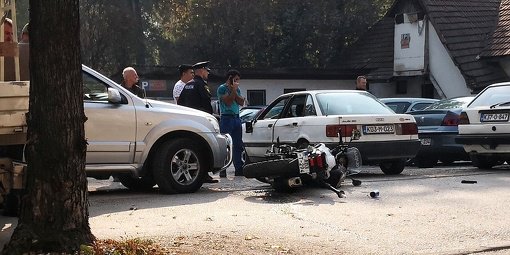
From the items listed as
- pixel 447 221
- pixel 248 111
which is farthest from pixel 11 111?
pixel 248 111

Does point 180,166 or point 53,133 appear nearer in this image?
point 53,133

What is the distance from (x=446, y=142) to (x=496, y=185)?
12.8 feet

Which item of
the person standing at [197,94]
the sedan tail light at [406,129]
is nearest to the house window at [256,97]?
the person standing at [197,94]

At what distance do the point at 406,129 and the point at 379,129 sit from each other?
21.2 inches

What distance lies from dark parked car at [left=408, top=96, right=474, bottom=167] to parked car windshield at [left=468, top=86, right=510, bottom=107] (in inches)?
42.7

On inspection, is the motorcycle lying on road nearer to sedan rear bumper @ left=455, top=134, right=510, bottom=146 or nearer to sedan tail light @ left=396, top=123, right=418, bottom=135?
sedan tail light @ left=396, top=123, right=418, bottom=135

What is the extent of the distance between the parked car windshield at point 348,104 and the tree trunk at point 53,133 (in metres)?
6.79

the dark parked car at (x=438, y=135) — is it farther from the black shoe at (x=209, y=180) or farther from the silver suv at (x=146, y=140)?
the silver suv at (x=146, y=140)

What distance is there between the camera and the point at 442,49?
31031mm

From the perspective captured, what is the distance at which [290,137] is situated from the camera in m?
12.6

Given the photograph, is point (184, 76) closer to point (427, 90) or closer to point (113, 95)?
point (113, 95)

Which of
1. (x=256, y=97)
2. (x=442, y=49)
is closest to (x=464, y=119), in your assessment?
(x=442, y=49)

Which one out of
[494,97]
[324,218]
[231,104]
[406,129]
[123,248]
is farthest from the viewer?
[494,97]

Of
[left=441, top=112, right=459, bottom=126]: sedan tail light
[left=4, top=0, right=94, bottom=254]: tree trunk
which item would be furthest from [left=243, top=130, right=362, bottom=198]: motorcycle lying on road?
[left=441, top=112, right=459, bottom=126]: sedan tail light
